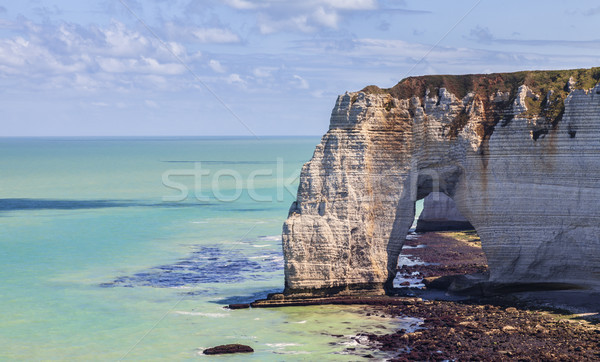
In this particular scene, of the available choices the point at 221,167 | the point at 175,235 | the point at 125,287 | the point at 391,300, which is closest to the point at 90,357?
the point at 125,287

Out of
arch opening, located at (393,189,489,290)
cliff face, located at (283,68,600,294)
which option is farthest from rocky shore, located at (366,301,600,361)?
arch opening, located at (393,189,489,290)

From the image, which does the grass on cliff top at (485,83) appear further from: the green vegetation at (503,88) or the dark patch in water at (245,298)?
the dark patch in water at (245,298)

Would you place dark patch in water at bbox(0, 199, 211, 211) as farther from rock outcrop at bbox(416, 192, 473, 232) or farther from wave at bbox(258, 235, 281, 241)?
rock outcrop at bbox(416, 192, 473, 232)

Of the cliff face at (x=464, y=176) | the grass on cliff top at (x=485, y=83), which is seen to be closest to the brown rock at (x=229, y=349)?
the cliff face at (x=464, y=176)

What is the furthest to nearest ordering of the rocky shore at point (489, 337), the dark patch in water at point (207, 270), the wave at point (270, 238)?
the wave at point (270, 238) < the dark patch in water at point (207, 270) < the rocky shore at point (489, 337)

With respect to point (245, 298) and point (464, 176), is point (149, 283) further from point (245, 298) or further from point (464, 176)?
point (464, 176)
